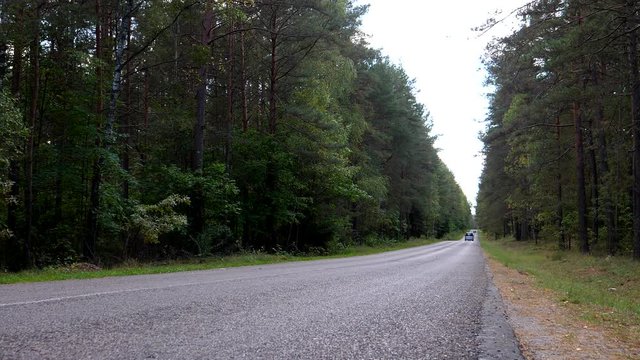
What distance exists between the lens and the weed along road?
3801 mm

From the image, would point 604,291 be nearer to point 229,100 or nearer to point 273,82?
point 229,100

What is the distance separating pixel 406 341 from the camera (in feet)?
14.1

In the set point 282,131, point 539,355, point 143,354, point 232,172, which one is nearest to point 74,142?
point 232,172

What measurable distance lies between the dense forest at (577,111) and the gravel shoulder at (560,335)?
6.34 m

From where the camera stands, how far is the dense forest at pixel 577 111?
11.8 meters

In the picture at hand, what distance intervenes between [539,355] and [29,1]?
16127 mm

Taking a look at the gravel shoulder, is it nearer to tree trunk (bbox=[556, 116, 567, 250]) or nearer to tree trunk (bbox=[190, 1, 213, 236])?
tree trunk (bbox=[190, 1, 213, 236])

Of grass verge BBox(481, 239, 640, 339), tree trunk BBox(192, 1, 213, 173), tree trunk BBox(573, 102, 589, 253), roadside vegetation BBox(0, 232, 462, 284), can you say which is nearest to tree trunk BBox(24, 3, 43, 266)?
roadside vegetation BBox(0, 232, 462, 284)

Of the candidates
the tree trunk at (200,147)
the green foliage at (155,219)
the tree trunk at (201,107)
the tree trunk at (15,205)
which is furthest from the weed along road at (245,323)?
the tree trunk at (201,107)

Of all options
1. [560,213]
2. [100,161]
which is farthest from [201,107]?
[560,213]

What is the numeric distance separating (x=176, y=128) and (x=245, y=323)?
18.0m

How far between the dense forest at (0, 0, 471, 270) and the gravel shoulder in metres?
11.1

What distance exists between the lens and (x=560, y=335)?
16.5 ft

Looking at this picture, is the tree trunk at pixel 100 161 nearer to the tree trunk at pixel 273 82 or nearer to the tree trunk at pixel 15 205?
the tree trunk at pixel 15 205
